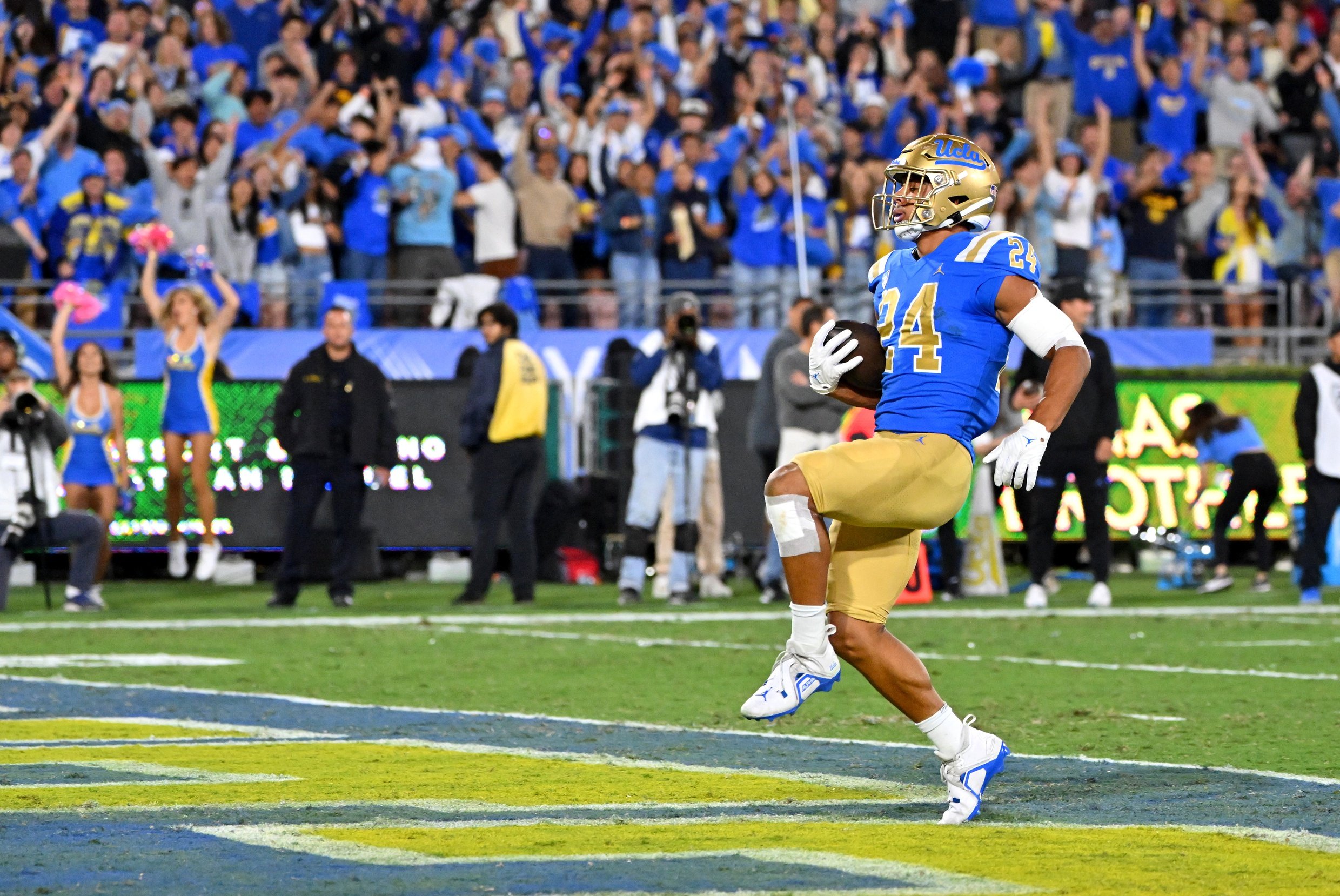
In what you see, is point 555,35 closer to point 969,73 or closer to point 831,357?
point 969,73

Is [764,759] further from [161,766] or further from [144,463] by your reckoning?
[144,463]

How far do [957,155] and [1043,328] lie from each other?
0.76 metres

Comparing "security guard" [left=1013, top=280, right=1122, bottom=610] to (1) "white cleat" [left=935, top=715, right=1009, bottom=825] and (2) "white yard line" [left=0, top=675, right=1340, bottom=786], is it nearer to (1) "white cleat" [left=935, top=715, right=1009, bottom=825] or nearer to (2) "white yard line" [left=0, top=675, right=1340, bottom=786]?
(2) "white yard line" [left=0, top=675, right=1340, bottom=786]

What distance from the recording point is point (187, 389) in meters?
18.9

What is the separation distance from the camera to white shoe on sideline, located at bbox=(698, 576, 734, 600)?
60.2 feet

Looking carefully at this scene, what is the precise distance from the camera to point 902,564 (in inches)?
273

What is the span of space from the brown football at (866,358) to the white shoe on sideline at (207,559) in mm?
12745

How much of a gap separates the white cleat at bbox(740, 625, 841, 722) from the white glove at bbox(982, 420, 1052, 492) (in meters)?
0.73

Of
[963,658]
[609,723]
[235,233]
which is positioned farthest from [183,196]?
[609,723]

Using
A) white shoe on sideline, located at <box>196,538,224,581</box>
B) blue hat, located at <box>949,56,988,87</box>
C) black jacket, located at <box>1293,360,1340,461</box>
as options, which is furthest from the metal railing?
black jacket, located at <box>1293,360,1340,461</box>

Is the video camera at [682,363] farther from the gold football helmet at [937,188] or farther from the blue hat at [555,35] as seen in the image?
the gold football helmet at [937,188]

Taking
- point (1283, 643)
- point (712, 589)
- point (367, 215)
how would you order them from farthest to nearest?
point (367, 215) → point (712, 589) → point (1283, 643)

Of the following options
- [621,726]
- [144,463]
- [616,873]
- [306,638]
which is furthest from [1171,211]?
[616,873]

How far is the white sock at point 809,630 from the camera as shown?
6688 mm
